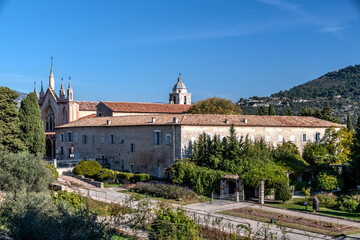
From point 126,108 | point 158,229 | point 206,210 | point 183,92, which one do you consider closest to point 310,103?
point 183,92

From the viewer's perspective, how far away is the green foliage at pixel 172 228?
14699 mm

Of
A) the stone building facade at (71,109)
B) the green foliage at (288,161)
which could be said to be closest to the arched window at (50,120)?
the stone building facade at (71,109)

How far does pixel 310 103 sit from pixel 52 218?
3980 inches

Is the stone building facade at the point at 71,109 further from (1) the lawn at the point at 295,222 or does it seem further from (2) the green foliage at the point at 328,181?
(1) the lawn at the point at 295,222

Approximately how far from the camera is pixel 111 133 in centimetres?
4019

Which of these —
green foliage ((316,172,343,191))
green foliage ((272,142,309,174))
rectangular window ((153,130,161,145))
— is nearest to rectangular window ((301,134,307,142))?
green foliage ((272,142,309,174))

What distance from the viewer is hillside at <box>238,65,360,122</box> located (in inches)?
3878

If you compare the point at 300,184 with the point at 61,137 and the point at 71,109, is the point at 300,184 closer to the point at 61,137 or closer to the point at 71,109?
the point at 61,137

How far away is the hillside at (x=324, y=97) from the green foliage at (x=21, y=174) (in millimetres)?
69946

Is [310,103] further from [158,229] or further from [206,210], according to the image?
[158,229]

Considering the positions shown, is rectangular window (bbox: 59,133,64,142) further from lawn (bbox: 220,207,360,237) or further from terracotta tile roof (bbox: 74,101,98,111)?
lawn (bbox: 220,207,360,237)

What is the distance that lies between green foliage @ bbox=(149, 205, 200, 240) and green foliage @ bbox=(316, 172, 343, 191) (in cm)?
1756

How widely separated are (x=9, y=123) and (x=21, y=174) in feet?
59.2

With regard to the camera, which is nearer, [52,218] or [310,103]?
[52,218]
